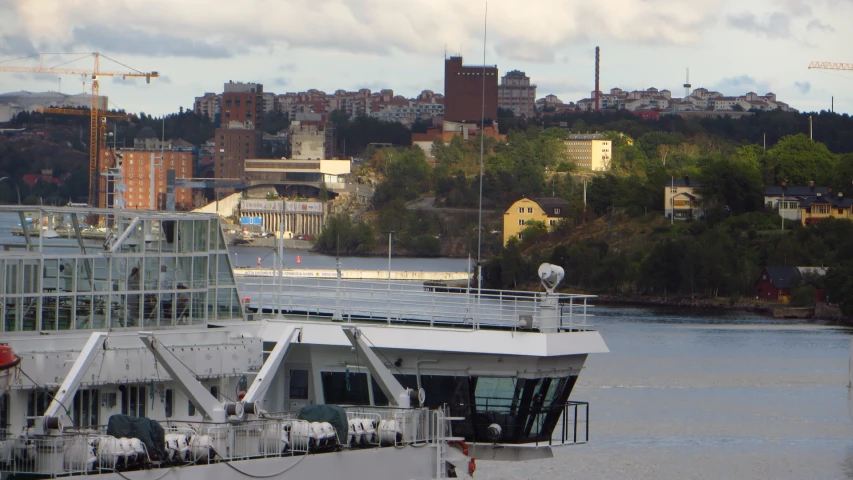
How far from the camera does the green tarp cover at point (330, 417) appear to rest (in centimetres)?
1547

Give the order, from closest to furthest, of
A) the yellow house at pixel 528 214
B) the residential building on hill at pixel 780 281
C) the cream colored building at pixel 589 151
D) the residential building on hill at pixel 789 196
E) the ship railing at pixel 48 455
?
the ship railing at pixel 48 455 < the residential building on hill at pixel 780 281 < the residential building on hill at pixel 789 196 < the yellow house at pixel 528 214 < the cream colored building at pixel 589 151

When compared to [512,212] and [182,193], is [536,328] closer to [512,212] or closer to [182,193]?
[512,212]

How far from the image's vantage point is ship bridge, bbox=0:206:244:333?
16.6 m

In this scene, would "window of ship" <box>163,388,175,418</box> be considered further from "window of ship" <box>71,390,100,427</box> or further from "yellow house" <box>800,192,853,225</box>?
"yellow house" <box>800,192,853,225</box>

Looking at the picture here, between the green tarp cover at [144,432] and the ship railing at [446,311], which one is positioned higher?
the ship railing at [446,311]

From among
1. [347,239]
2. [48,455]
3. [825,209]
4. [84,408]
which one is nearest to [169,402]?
[84,408]

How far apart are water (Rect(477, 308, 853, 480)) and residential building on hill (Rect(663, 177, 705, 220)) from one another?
49.4 metres

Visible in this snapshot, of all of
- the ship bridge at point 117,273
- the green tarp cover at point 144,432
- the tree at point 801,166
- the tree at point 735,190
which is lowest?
the green tarp cover at point 144,432

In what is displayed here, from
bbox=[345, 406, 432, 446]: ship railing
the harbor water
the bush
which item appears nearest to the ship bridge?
the harbor water

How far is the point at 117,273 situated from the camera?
17.5 metres

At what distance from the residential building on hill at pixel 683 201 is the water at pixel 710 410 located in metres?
49.4

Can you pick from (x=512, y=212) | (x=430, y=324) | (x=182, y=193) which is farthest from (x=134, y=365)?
(x=182, y=193)

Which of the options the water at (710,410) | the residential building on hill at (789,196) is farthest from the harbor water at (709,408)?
the residential building on hill at (789,196)

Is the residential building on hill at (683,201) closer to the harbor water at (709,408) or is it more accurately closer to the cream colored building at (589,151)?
the harbor water at (709,408)
